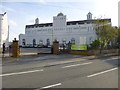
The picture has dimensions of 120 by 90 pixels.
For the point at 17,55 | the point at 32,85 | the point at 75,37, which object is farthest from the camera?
the point at 75,37

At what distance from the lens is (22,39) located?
9344 centimetres

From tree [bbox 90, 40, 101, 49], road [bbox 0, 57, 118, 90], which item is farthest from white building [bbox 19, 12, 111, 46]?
road [bbox 0, 57, 118, 90]

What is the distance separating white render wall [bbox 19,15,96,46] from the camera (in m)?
77.2

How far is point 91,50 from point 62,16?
190 feet

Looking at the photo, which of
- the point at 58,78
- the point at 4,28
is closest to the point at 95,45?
the point at 4,28

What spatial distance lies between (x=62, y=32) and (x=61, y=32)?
504 millimetres

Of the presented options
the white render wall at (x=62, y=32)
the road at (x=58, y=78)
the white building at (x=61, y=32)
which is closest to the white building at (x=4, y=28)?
the road at (x=58, y=78)

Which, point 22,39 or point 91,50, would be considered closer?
point 91,50

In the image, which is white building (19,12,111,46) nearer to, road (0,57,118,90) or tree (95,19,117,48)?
tree (95,19,117,48)

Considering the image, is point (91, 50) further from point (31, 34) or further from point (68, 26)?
point (31, 34)

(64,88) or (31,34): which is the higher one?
(31,34)

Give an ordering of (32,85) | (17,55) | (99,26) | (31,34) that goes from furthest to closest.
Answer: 1. (31,34)
2. (99,26)
3. (17,55)
4. (32,85)

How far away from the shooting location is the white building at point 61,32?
3071 inches

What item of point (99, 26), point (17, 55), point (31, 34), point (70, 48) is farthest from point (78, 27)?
point (17, 55)
